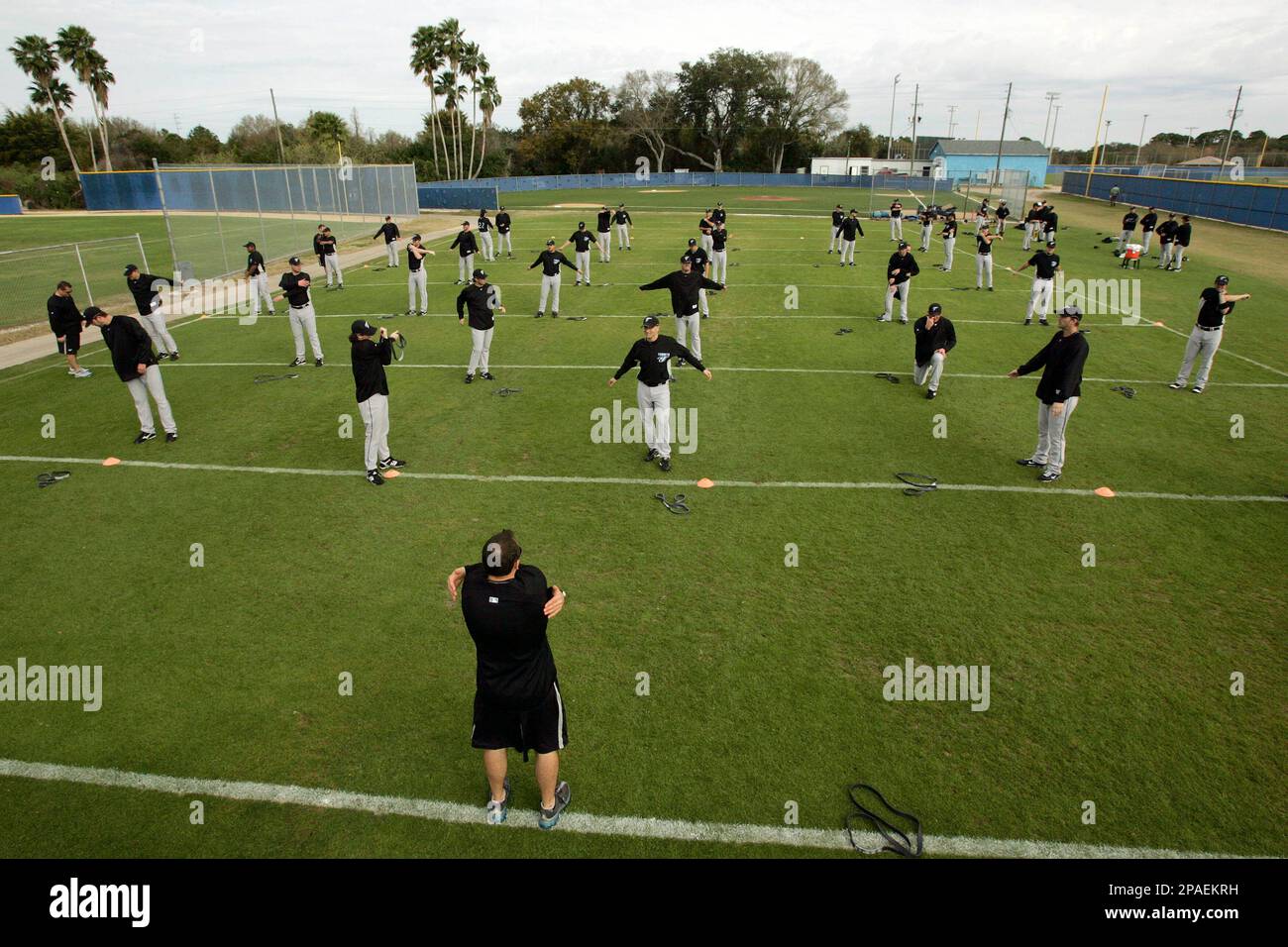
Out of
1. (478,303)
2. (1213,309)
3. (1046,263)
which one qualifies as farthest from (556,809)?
(1046,263)

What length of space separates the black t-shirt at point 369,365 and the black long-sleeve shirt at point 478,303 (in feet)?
13.4

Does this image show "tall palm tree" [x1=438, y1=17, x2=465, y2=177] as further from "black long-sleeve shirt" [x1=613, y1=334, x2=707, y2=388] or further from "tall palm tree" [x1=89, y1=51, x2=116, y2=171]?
"black long-sleeve shirt" [x1=613, y1=334, x2=707, y2=388]

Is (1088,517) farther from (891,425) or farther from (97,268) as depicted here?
(97,268)

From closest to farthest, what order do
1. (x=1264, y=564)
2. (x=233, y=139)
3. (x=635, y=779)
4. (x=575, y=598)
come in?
(x=635, y=779), (x=575, y=598), (x=1264, y=564), (x=233, y=139)

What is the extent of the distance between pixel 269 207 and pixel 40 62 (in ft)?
171

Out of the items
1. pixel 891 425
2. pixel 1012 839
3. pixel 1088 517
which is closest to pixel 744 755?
pixel 1012 839

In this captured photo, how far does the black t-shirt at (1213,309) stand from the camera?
1361 centimetres

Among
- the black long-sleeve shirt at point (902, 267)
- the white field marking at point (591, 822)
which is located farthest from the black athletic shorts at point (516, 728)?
the black long-sleeve shirt at point (902, 267)

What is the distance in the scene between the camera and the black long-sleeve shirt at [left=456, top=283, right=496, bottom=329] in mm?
14719

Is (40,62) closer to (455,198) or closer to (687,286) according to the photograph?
(455,198)

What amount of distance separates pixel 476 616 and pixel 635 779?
6.57 ft

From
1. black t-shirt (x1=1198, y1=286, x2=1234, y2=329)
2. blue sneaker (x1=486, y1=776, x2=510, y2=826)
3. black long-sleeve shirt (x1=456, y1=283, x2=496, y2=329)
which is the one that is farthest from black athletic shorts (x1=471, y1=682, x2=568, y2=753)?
black t-shirt (x1=1198, y1=286, x2=1234, y2=329)

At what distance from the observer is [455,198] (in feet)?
198

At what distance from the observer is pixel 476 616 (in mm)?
4820
